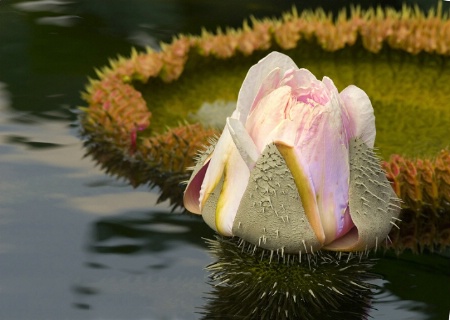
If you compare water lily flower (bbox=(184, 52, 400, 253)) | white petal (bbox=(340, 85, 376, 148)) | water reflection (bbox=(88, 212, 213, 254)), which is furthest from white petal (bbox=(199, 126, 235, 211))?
water reflection (bbox=(88, 212, 213, 254))

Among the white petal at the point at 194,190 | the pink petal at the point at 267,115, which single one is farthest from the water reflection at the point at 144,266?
the pink petal at the point at 267,115

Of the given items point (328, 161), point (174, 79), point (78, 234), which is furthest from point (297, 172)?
point (174, 79)

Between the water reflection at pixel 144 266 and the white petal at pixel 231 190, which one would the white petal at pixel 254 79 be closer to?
the white petal at pixel 231 190

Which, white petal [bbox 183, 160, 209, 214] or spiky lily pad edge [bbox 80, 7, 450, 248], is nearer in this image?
white petal [bbox 183, 160, 209, 214]

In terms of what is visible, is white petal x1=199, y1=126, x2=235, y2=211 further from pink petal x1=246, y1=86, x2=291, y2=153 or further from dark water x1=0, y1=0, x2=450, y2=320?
dark water x1=0, y1=0, x2=450, y2=320

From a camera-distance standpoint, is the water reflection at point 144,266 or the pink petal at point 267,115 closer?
the pink petal at point 267,115

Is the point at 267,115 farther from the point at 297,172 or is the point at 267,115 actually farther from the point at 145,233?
the point at 145,233
